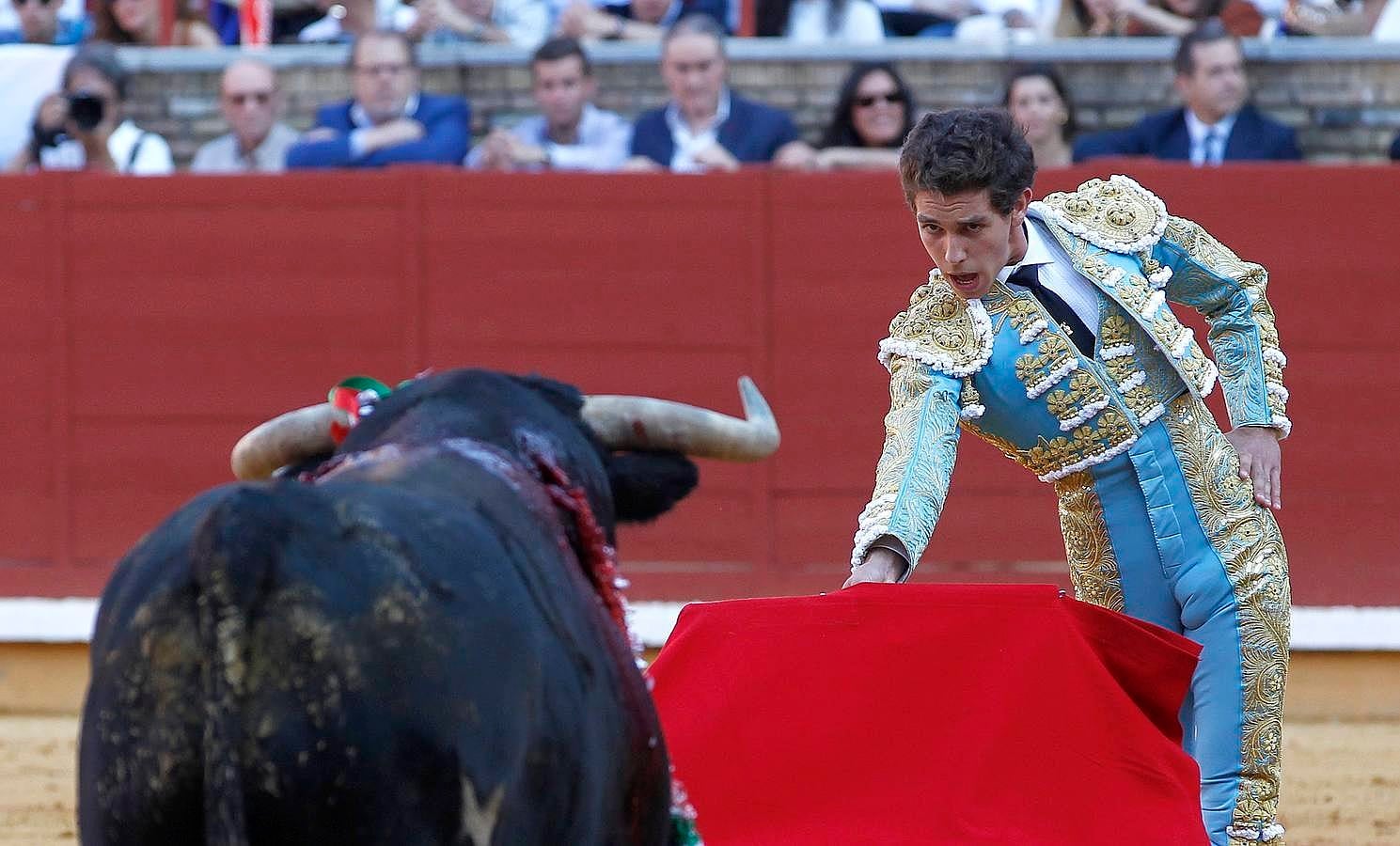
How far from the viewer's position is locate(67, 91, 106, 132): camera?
6184mm

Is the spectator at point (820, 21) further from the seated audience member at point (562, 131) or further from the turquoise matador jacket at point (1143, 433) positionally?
the turquoise matador jacket at point (1143, 433)

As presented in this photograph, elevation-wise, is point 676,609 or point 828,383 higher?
point 828,383

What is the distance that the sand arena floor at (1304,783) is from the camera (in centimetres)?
418

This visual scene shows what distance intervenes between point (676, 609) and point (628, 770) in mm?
3904

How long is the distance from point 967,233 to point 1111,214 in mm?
337

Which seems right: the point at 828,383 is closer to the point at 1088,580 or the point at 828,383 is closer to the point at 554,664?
the point at 1088,580

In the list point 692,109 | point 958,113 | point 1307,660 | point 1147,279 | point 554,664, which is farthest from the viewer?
point 692,109

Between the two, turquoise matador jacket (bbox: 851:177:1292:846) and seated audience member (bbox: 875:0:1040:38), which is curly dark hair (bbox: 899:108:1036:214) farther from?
seated audience member (bbox: 875:0:1040:38)

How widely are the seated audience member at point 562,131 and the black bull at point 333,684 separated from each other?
4.29 metres

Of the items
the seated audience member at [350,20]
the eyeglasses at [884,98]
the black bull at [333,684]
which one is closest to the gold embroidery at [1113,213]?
the black bull at [333,684]

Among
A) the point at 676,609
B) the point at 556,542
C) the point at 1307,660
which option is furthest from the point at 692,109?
the point at 556,542

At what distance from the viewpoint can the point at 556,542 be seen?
1.92m

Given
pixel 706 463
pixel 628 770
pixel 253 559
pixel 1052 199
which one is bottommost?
pixel 706 463

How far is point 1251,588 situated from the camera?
8.50 ft
